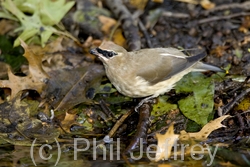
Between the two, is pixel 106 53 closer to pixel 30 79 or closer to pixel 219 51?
pixel 30 79

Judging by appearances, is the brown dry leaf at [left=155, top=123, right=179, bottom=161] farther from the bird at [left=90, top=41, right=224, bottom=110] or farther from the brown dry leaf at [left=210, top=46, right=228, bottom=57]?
the brown dry leaf at [left=210, top=46, right=228, bottom=57]

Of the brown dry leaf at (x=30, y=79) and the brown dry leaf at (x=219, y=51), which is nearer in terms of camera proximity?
the brown dry leaf at (x=30, y=79)

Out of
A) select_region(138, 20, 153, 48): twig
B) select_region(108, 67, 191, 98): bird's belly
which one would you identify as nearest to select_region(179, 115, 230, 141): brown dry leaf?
select_region(108, 67, 191, 98): bird's belly

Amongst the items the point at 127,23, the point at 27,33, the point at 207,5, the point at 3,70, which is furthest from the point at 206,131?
the point at 27,33

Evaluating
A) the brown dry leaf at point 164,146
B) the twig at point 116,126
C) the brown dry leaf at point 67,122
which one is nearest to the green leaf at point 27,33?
the brown dry leaf at point 67,122

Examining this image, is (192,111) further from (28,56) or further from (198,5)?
(198,5)

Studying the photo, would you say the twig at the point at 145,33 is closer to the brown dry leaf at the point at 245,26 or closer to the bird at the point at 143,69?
the bird at the point at 143,69
